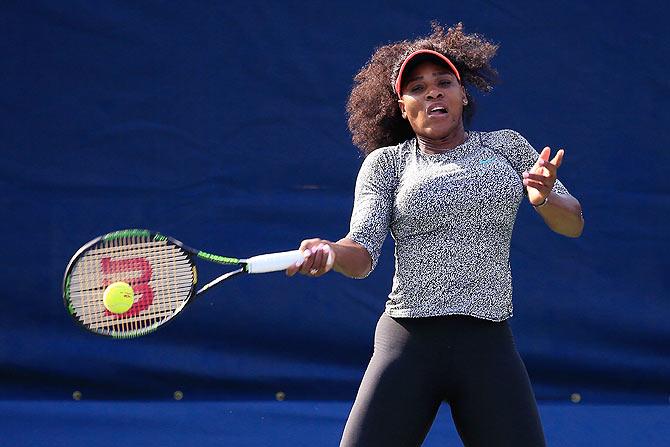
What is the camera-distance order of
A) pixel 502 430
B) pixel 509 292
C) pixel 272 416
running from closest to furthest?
pixel 502 430
pixel 509 292
pixel 272 416

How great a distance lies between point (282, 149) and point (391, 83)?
1.40 meters

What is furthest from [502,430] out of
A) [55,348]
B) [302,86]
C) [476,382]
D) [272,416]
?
[55,348]

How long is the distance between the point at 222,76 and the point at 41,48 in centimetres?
72

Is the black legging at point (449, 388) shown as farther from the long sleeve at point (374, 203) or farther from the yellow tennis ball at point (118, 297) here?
the yellow tennis ball at point (118, 297)

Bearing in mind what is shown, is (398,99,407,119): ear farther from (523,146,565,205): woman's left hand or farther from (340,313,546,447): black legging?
(340,313,546,447): black legging

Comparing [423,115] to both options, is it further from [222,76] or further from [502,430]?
[222,76]

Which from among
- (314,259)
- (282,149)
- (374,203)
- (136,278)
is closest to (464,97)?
(374,203)

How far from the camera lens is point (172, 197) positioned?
4176 millimetres

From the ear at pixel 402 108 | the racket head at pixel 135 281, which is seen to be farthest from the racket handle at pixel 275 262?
the ear at pixel 402 108

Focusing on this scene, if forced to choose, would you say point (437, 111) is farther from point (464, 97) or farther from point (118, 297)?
point (118, 297)

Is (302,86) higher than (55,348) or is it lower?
higher

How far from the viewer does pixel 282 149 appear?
417 centimetres

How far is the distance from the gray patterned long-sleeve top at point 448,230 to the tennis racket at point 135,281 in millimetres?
340

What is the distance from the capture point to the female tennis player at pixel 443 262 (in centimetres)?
239
